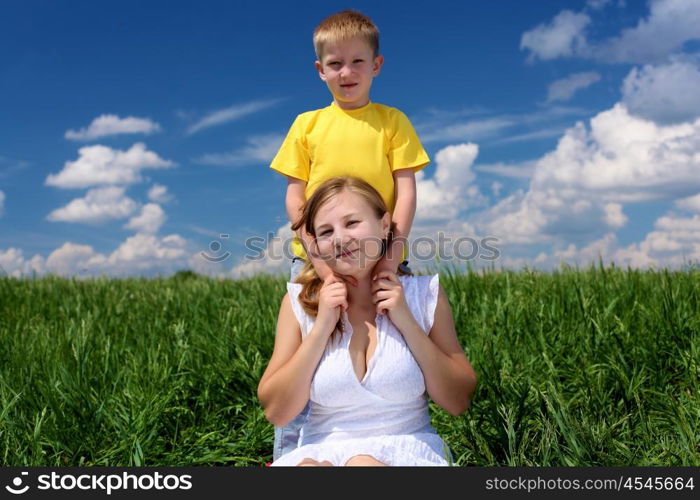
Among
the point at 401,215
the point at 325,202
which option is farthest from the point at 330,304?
the point at 401,215

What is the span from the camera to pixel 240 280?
7.98 m

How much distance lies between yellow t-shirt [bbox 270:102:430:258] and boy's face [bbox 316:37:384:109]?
4.1 inches

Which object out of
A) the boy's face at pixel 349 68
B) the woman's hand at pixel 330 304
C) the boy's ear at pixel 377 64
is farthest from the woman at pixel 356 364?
the boy's ear at pixel 377 64

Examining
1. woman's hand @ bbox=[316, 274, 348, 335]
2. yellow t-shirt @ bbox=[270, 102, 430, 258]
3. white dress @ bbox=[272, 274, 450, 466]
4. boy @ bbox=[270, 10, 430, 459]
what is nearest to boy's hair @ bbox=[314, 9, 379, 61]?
boy @ bbox=[270, 10, 430, 459]

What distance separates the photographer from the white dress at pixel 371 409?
2529 millimetres

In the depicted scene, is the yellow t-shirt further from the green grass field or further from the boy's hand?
the green grass field

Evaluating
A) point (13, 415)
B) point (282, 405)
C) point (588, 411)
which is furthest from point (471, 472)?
point (13, 415)

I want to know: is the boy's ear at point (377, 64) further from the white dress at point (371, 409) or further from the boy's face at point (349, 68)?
the white dress at point (371, 409)

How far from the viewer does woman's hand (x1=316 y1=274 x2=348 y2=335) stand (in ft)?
8.36

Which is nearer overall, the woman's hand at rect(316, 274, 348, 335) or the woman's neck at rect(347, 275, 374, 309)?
the woman's hand at rect(316, 274, 348, 335)

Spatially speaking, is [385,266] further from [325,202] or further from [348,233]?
[325,202]

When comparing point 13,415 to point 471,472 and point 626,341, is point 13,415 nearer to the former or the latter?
point 471,472

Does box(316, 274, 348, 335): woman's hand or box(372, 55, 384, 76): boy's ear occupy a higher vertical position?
box(372, 55, 384, 76): boy's ear

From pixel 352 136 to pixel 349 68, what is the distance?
11.8 inches
